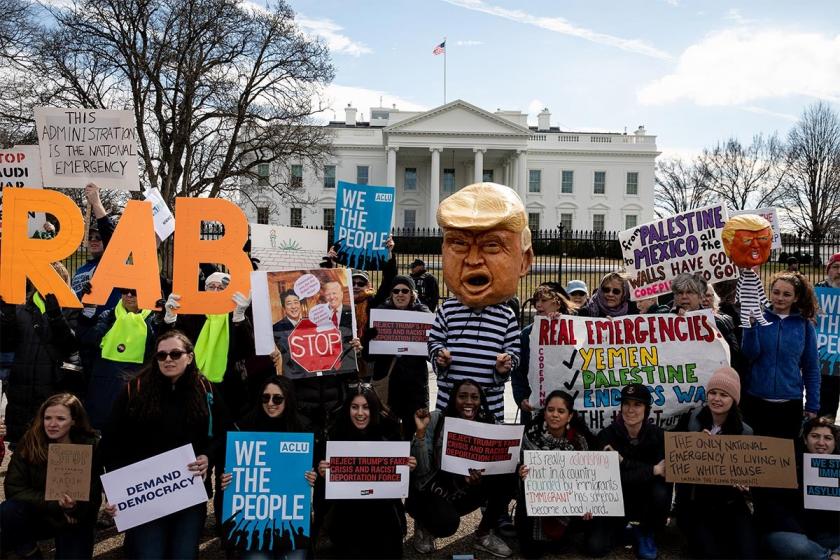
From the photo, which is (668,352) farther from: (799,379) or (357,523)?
(357,523)

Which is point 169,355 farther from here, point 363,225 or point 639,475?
point 639,475

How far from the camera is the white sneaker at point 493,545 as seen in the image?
172 inches

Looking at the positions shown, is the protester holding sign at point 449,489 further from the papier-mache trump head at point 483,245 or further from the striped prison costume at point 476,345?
the papier-mache trump head at point 483,245

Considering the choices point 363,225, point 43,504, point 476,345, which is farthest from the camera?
point 363,225

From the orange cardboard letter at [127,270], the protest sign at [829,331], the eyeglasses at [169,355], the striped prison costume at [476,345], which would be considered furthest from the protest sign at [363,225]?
the protest sign at [829,331]

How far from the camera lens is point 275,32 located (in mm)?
23594

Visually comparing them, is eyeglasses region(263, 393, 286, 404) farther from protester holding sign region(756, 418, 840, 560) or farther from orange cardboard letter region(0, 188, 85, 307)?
protester holding sign region(756, 418, 840, 560)

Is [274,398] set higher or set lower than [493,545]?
higher

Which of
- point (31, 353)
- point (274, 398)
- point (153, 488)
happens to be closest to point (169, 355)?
point (274, 398)

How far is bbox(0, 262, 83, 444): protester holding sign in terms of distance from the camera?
5.25 meters

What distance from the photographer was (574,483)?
4.39 metres

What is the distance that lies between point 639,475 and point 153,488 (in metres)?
3.11

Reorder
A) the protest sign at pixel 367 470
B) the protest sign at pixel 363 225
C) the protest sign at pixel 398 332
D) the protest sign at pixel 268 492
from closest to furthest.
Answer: the protest sign at pixel 268 492 → the protest sign at pixel 367 470 → the protest sign at pixel 398 332 → the protest sign at pixel 363 225

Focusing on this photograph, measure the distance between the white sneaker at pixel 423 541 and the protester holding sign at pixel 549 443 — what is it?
0.59m
